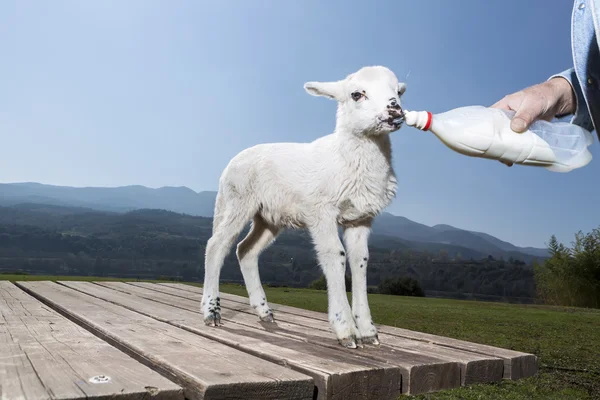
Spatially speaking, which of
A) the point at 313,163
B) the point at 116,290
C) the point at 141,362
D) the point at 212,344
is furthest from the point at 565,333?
the point at 116,290

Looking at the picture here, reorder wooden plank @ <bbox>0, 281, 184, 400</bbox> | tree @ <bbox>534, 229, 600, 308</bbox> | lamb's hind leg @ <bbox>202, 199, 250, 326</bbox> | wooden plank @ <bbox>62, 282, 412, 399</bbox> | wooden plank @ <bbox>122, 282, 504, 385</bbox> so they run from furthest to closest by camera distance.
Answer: tree @ <bbox>534, 229, 600, 308</bbox>, lamb's hind leg @ <bbox>202, 199, 250, 326</bbox>, wooden plank @ <bbox>122, 282, 504, 385</bbox>, wooden plank @ <bbox>62, 282, 412, 399</bbox>, wooden plank @ <bbox>0, 281, 184, 400</bbox>

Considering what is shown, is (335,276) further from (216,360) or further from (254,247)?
(254,247)

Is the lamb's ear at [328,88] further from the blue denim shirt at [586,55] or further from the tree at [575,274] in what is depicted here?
the tree at [575,274]

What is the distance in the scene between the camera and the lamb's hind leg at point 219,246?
3465 mm

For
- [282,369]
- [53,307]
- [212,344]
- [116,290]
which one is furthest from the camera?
[116,290]

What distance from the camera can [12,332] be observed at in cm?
277

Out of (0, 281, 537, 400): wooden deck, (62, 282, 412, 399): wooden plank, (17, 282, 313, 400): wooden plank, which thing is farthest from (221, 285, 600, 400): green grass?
(17, 282, 313, 400): wooden plank

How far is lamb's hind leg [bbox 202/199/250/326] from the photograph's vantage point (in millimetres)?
3465

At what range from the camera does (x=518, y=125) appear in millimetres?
2148

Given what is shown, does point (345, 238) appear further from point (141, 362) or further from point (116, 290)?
point (116, 290)

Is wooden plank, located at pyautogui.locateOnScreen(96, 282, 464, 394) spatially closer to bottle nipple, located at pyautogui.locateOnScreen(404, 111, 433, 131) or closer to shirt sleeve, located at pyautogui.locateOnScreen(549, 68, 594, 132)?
bottle nipple, located at pyautogui.locateOnScreen(404, 111, 433, 131)

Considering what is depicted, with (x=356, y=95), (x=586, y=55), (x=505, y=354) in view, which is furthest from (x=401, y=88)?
(x=505, y=354)

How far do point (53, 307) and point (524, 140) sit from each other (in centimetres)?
373

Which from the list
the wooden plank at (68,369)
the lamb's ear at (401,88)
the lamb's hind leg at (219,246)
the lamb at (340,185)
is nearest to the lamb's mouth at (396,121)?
the lamb at (340,185)
